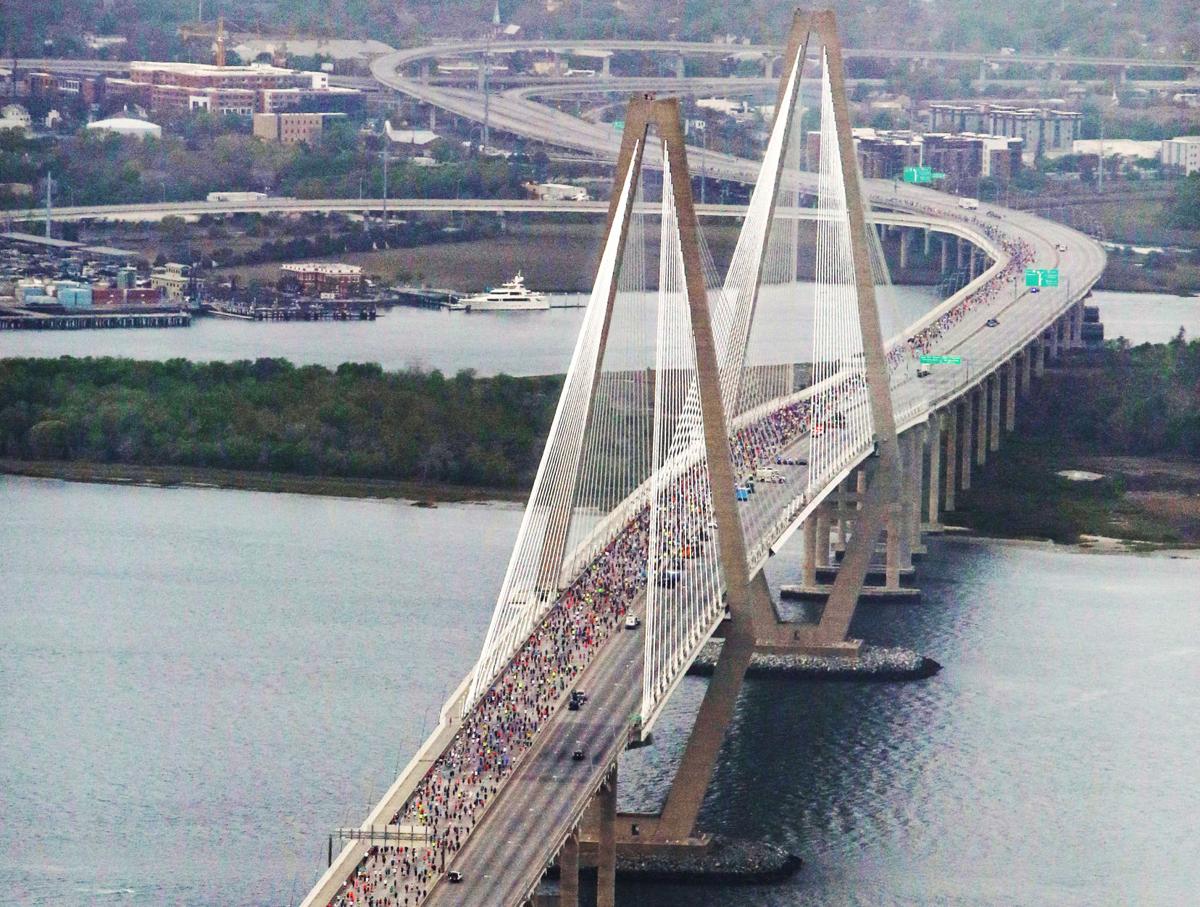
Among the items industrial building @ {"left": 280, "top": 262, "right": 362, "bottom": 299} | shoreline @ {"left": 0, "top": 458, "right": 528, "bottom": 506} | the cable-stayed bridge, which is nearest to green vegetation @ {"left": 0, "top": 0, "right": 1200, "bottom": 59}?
industrial building @ {"left": 280, "top": 262, "right": 362, "bottom": 299}

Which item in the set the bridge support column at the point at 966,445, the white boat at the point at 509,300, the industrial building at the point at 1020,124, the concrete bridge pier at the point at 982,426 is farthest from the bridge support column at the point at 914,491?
the industrial building at the point at 1020,124

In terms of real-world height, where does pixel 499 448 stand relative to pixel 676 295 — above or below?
below

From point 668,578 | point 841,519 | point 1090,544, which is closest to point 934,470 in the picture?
point 1090,544

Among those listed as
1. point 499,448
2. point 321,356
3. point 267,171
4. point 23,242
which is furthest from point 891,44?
point 499,448

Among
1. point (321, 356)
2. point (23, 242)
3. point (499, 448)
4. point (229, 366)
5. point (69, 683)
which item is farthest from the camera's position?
point (23, 242)

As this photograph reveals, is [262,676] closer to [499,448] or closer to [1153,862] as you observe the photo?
[1153,862]

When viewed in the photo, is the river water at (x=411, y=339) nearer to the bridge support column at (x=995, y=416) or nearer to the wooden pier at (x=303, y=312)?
the wooden pier at (x=303, y=312)

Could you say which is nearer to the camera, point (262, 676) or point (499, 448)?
point (262, 676)
